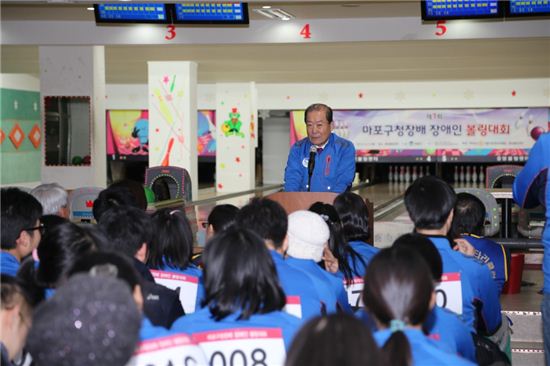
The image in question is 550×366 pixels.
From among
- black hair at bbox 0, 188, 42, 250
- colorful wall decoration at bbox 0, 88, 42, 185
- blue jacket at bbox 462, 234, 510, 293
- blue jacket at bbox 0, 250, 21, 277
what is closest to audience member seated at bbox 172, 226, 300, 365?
blue jacket at bbox 0, 250, 21, 277

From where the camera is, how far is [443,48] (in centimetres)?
1056

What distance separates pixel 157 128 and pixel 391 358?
36.5 feet

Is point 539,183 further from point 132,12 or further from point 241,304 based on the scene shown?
point 132,12

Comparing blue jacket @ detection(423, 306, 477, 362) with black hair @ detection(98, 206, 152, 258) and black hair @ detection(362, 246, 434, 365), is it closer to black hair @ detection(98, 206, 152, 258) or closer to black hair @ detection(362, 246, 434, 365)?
black hair @ detection(362, 246, 434, 365)

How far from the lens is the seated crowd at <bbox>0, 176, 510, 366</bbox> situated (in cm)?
143

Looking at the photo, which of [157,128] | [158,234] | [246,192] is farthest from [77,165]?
[158,234]

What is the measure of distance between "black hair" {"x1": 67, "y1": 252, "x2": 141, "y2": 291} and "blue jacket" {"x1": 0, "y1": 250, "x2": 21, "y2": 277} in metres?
1.01

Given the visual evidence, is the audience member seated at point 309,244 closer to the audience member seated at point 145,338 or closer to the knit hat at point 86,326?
the audience member seated at point 145,338

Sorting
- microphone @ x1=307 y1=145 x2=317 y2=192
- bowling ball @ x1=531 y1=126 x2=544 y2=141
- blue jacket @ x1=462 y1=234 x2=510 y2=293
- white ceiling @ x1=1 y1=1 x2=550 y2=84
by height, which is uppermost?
white ceiling @ x1=1 y1=1 x2=550 y2=84

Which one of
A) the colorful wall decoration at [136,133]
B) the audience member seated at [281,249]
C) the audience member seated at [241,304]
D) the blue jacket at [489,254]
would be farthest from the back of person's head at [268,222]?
the colorful wall decoration at [136,133]

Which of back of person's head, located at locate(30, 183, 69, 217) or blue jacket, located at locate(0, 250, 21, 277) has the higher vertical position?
back of person's head, located at locate(30, 183, 69, 217)

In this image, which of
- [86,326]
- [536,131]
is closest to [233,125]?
[536,131]

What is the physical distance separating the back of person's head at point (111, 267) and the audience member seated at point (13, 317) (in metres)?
0.17

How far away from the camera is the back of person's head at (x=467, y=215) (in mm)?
4051
